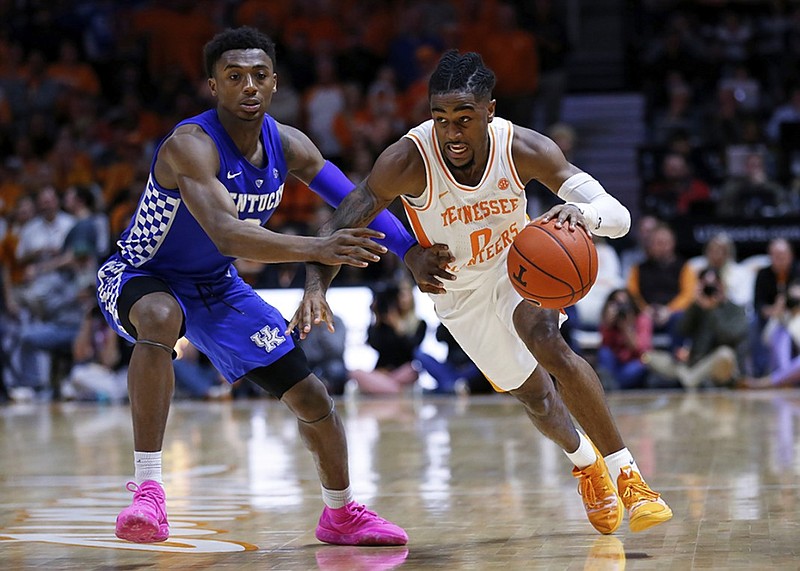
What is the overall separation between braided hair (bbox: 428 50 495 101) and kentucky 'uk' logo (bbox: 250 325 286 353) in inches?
39.8

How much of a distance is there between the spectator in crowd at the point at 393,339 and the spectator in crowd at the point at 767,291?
2.94m

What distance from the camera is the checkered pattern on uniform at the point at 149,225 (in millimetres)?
4492

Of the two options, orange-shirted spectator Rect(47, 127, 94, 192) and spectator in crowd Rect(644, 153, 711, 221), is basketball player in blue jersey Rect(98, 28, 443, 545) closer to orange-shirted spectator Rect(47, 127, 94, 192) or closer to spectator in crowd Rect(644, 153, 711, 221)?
spectator in crowd Rect(644, 153, 711, 221)

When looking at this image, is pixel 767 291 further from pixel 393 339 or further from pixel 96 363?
pixel 96 363

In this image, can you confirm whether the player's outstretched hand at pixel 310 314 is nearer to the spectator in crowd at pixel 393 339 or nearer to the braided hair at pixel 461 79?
the braided hair at pixel 461 79

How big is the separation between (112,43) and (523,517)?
12.3 metres

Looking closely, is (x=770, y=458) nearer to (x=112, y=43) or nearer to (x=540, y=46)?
(x=540, y=46)

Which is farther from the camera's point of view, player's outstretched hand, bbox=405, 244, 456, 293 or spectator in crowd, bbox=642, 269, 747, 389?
spectator in crowd, bbox=642, 269, 747, 389

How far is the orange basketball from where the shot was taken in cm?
420

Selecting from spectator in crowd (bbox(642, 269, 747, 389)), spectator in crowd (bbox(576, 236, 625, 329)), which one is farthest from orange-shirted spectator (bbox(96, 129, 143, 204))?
spectator in crowd (bbox(642, 269, 747, 389))

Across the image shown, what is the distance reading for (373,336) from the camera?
37.2ft

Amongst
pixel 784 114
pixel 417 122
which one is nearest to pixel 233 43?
pixel 417 122

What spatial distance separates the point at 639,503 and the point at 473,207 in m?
1.21

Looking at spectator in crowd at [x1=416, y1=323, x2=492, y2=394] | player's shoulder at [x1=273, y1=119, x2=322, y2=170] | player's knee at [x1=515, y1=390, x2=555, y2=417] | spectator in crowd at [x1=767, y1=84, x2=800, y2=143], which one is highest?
spectator in crowd at [x1=767, y1=84, x2=800, y2=143]
